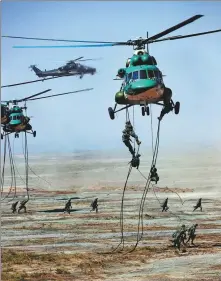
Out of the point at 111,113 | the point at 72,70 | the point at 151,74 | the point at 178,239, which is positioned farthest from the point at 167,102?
the point at 72,70

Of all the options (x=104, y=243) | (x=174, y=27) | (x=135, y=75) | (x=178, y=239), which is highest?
(x=174, y=27)

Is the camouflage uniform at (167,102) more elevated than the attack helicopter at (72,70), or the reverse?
the attack helicopter at (72,70)

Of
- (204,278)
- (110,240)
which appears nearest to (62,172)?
(110,240)

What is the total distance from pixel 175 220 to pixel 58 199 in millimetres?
15656

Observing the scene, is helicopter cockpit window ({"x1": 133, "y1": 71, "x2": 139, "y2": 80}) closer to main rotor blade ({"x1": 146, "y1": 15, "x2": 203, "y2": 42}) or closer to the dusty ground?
main rotor blade ({"x1": 146, "y1": 15, "x2": 203, "y2": 42})

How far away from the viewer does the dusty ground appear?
20672 mm

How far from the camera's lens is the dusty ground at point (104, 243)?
20672 millimetres

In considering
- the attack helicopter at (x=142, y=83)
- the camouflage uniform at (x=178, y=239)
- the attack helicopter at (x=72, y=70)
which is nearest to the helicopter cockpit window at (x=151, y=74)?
the attack helicopter at (x=142, y=83)

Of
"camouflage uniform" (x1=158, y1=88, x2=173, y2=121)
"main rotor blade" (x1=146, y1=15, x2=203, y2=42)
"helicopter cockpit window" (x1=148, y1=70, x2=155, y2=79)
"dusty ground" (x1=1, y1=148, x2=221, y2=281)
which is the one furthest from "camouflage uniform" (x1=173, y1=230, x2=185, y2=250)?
"main rotor blade" (x1=146, y1=15, x2=203, y2=42)

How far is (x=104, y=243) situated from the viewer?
87.2 ft

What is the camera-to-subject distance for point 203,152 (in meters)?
105

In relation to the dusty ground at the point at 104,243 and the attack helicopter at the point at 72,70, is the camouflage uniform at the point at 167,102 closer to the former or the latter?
the dusty ground at the point at 104,243

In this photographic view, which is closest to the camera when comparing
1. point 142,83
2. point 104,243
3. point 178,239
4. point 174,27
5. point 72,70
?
point 174,27

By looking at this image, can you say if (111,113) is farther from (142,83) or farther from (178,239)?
(178,239)
